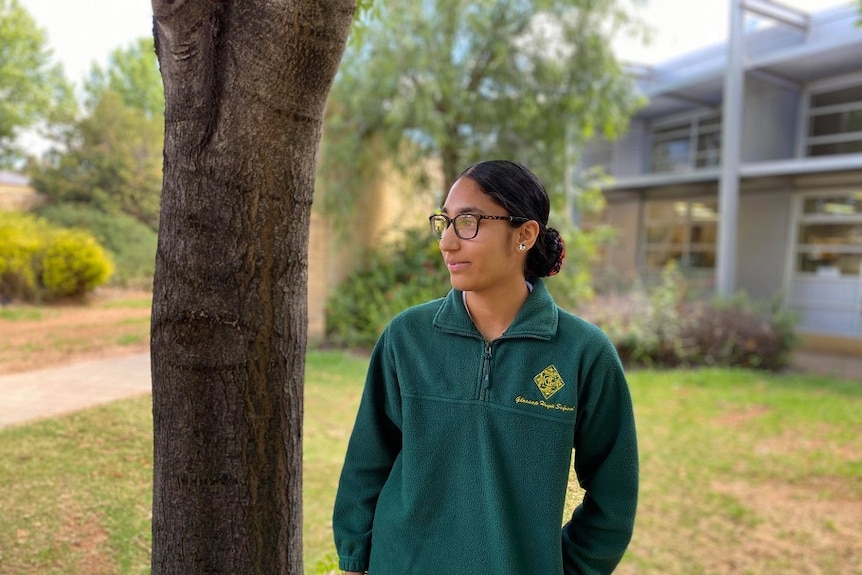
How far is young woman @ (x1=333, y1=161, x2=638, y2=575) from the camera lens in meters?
1.45

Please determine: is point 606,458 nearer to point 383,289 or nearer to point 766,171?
point 383,289

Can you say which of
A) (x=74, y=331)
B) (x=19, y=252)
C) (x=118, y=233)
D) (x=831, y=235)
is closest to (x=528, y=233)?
(x=74, y=331)

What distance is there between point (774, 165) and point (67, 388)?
500 inches

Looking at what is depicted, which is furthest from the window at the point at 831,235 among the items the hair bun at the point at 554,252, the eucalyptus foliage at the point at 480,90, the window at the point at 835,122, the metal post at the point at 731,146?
the hair bun at the point at 554,252

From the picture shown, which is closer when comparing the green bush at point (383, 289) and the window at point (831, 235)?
the green bush at point (383, 289)

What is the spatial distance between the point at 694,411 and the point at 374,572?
6.27m

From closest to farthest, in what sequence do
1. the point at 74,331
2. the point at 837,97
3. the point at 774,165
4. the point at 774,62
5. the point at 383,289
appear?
the point at 74,331 → the point at 383,289 → the point at 774,62 → the point at 774,165 → the point at 837,97

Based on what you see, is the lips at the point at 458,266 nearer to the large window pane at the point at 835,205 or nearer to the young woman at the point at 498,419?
the young woman at the point at 498,419

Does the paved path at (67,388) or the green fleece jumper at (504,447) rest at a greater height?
the green fleece jumper at (504,447)

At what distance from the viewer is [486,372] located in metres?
1.50

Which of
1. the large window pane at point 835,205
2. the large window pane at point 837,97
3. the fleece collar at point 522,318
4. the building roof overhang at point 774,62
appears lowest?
the fleece collar at point 522,318

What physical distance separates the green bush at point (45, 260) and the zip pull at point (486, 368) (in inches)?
160

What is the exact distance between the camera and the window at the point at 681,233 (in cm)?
1603

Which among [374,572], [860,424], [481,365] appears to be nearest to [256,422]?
[374,572]
